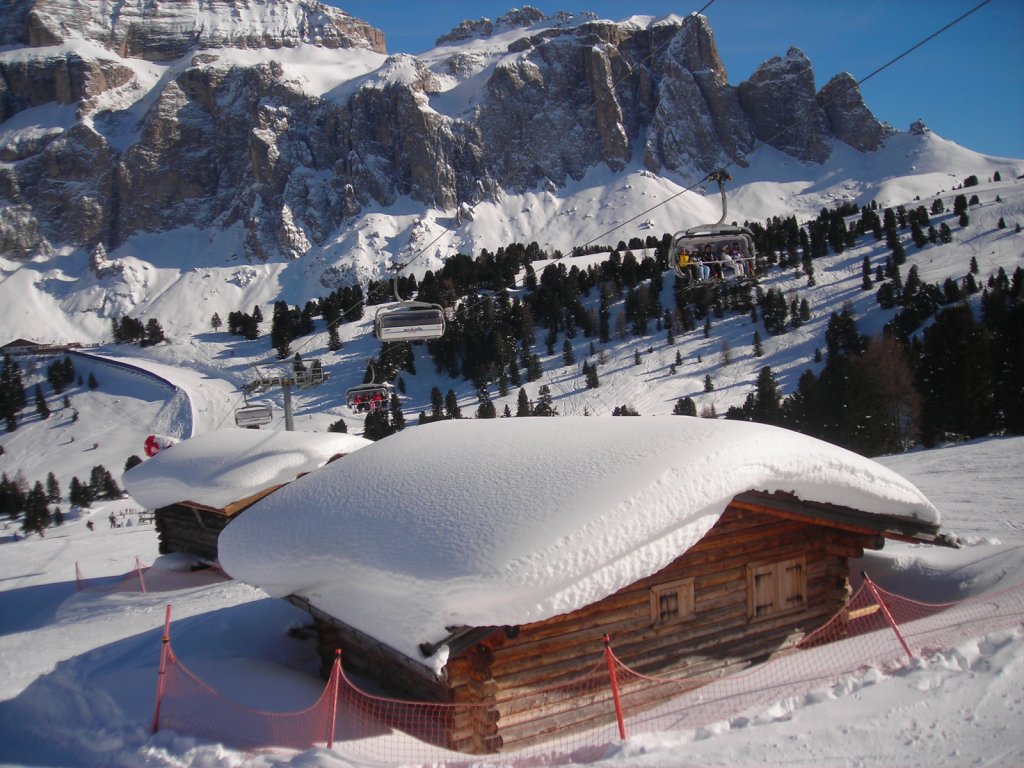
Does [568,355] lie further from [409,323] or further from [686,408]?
[409,323]

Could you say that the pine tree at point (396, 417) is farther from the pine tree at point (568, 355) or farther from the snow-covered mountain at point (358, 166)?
the snow-covered mountain at point (358, 166)

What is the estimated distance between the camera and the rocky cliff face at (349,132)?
17025 cm

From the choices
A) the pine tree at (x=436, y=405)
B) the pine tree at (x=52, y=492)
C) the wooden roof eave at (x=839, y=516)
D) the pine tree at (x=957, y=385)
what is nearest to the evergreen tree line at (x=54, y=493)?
the pine tree at (x=52, y=492)

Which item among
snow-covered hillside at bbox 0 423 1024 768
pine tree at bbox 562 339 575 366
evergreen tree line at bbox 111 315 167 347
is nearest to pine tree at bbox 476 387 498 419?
pine tree at bbox 562 339 575 366

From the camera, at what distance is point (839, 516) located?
8.38 meters

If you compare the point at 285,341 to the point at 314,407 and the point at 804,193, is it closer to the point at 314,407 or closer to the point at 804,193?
the point at 314,407

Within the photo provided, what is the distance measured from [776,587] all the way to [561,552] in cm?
415

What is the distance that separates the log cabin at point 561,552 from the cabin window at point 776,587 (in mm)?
20

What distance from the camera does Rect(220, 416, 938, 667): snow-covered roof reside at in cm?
643

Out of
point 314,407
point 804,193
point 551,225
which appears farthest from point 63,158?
point 804,193

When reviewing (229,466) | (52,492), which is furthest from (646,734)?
(52,492)

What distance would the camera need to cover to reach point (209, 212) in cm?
17800

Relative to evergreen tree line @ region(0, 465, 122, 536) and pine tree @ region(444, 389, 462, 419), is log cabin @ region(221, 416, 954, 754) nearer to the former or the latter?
pine tree @ region(444, 389, 462, 419)

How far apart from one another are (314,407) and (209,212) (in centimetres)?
13945
